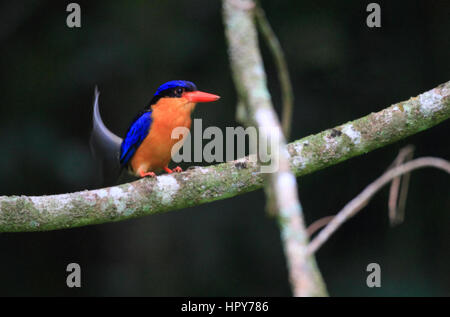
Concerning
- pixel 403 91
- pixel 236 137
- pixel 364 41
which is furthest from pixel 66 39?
pixel 403 91

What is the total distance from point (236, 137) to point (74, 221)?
6.83ft

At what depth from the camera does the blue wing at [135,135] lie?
3.43m

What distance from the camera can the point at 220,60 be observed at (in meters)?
4.77

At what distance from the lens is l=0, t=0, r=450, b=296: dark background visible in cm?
456

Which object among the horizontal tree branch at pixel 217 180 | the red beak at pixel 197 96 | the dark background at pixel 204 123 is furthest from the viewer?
the dark background at pixel 204 123

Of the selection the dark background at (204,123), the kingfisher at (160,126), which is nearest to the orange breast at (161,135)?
the kingfisher at (160,126)

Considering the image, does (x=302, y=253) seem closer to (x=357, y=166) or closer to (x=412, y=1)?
(x=357, y=166)

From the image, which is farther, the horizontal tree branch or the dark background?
the dark background

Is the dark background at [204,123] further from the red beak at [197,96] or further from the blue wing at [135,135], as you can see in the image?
the red beak at [197,96]

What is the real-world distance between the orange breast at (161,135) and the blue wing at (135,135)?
1.2 inches

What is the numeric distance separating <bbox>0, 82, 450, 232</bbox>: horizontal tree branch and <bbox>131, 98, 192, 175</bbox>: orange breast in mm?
495

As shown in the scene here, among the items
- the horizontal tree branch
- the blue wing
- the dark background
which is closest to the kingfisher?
the blue wing

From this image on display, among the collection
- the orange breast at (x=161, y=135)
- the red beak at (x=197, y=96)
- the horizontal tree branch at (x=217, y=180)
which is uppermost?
the red beak at (x=197, y=96)

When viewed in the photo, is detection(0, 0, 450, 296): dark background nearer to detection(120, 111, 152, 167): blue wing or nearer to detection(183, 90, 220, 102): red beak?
detection(120, 111, 152, 167): blue wing
